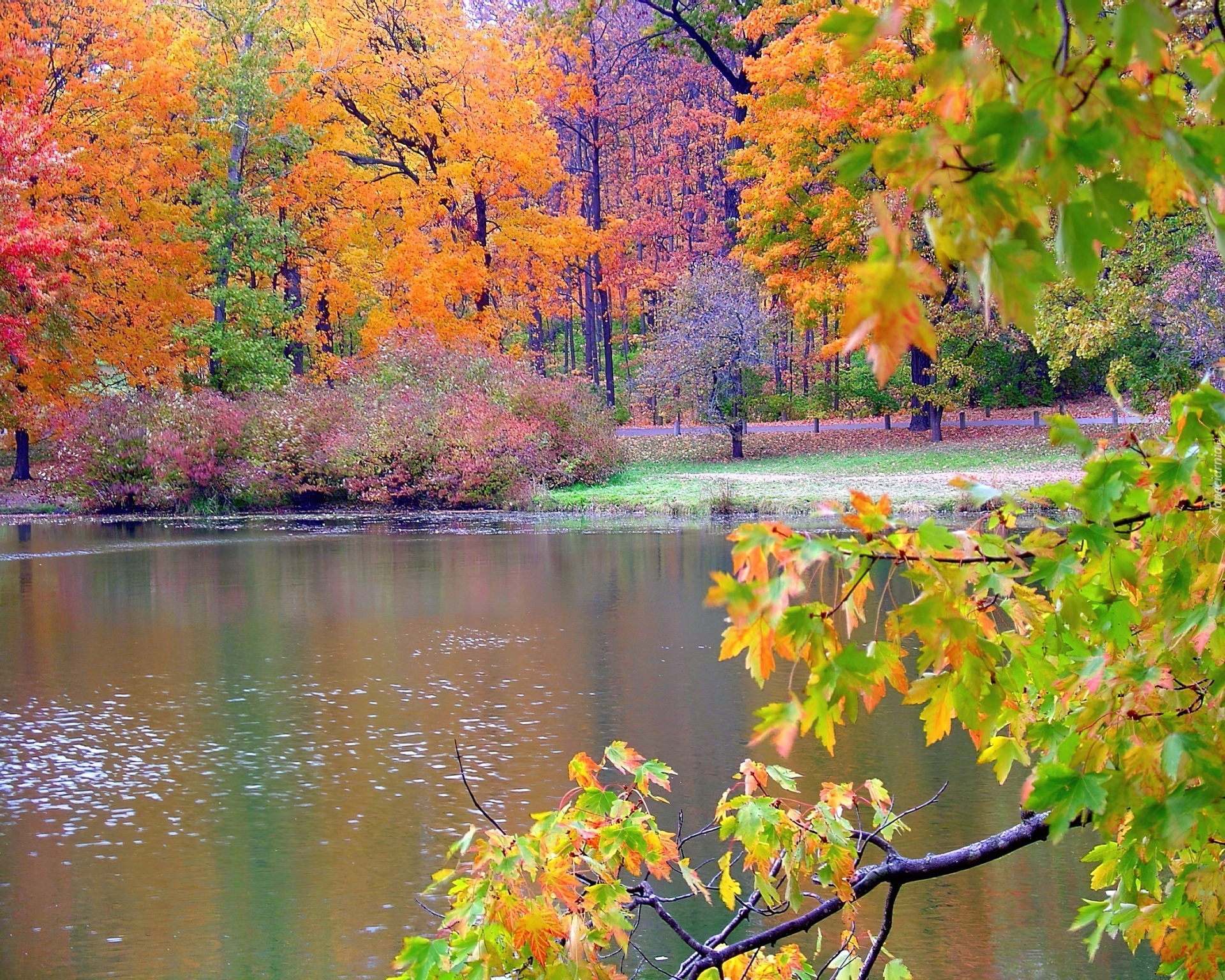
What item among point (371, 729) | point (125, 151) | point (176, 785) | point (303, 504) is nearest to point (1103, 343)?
point (303, 504)

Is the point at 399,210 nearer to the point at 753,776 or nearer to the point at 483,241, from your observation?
the point at 483,241

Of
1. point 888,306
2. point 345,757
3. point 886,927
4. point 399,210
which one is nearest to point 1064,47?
point 888,306

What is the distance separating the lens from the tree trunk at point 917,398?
108 ft

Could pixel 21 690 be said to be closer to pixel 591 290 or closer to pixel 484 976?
pixel 484 976

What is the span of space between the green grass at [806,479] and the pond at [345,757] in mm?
7113

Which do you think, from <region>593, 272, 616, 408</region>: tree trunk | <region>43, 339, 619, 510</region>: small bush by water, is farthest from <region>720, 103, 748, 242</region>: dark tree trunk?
<region>43, 339, 619, 510</region>: small bush by water

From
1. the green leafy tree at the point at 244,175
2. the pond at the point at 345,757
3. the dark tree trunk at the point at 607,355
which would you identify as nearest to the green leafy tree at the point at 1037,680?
the pond at the point at 345,757

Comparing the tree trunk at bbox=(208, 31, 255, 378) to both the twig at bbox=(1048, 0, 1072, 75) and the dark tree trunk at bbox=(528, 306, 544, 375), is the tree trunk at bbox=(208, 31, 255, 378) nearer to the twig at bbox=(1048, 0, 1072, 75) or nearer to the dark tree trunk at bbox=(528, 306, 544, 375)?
the dark tree trunk at bbox=(528, 306, 544, 375)

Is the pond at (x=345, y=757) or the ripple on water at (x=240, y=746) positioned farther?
the ripple on water at (x=240, y=746)

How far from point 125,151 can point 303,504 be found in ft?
35.7

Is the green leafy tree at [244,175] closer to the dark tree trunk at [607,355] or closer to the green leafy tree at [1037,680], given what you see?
the dark tree trunk at [607,355]

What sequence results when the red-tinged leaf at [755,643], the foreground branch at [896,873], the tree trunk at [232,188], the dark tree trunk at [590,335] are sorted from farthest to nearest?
1. the dark tree trunk at [590,335]
2. the tree trunk at [232,188]
3. the foreground branch at [896,873]
4. the red-tinged leaf at [755,643]

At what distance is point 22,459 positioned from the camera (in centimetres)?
3203

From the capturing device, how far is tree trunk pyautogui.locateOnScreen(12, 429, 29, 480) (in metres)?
31.6
